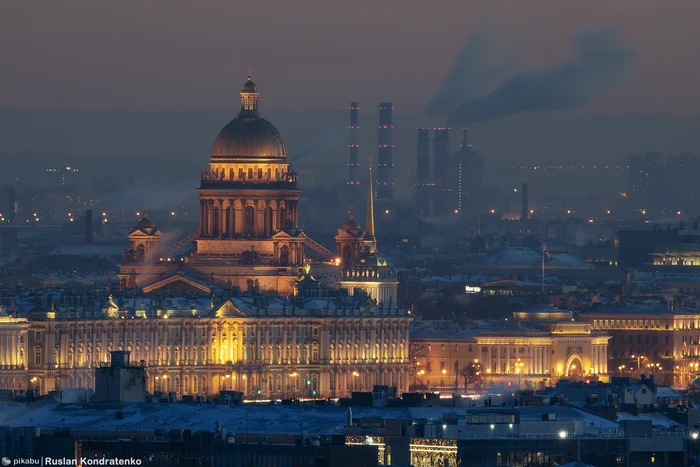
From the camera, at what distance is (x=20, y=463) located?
397 feet

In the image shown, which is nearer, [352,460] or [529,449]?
[352,460]

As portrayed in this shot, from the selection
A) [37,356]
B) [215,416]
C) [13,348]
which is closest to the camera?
[215,416]

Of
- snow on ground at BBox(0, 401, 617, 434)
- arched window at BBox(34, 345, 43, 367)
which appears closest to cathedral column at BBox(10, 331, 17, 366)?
arched window at BBox(34, 345, 43, 367)

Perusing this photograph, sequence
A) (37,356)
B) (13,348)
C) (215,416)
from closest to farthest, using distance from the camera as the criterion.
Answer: (215,416), (13,348), (37,356)

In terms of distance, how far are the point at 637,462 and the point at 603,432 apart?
181 inches

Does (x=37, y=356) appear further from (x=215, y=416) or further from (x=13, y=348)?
(x=215, y=416)

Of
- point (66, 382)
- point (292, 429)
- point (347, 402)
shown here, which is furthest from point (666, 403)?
point (66, 382)

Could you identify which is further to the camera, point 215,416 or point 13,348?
point 13,348

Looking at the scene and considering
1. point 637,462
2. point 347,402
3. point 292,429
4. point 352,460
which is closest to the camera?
point 352,460

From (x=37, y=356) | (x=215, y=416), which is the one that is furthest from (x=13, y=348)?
(x=215, y=416)

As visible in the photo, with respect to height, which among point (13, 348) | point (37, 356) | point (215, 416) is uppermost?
point (13, 348)

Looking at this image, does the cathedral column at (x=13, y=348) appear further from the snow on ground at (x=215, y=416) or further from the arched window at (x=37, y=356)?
the snow on ground at (x=215, y=416)

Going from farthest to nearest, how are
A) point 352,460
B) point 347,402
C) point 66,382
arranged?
point 66,382 → point 347,402 → point 352,460

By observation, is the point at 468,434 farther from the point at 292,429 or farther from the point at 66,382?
the point at 66,382
